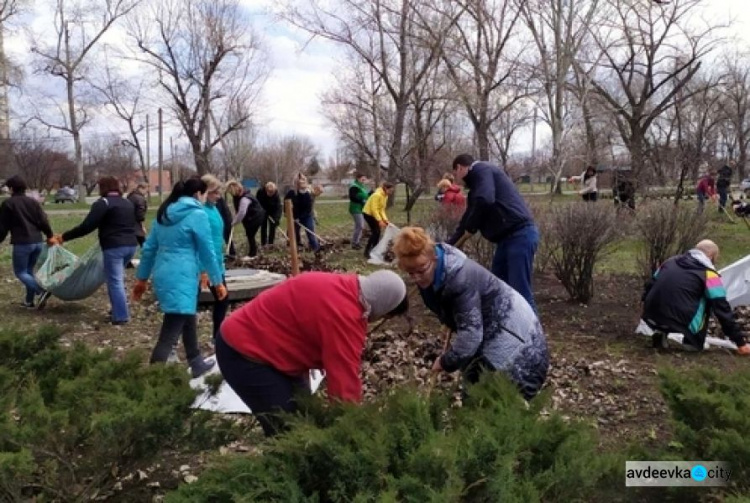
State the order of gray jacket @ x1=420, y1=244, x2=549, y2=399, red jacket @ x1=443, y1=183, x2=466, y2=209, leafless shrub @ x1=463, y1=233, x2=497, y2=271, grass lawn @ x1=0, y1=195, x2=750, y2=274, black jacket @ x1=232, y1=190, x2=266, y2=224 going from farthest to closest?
black jacket @ x1=232, y1=190, x2=266, y2=224
red jacket @ x1=443, y1=183, x2=466, y2=209
grass lawn @ x1=0, y1=195, x2=750, y2=274
leafless shrub @ x1=463, y1=233, x2=497, y2=271
gray jacket @ x1=420, y1=244, x2=549, y2=399

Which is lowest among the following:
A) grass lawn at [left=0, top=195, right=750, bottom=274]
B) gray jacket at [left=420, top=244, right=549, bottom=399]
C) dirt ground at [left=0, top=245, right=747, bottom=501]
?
dirt ground at [left=0, top=245, right=747, bottom=501]

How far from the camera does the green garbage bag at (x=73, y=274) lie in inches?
285

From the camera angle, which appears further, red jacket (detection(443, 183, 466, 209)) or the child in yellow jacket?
the child in yellow jacket

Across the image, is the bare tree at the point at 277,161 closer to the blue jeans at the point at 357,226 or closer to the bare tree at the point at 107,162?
the bare tree at the point at 107,162

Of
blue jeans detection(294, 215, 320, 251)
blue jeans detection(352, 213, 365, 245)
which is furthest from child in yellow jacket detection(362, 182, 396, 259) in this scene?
blue jeans detection(294, 215, 320, 251)

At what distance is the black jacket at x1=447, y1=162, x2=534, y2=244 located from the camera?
5.35 meters

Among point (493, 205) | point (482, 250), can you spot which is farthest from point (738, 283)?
point (493, 205)

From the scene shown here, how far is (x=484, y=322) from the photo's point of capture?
3133 millimetres

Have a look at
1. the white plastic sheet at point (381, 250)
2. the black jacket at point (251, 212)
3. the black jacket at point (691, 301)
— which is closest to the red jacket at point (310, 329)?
the black jacket at point (691, 301)

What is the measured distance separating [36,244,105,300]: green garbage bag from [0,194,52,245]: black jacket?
0.26 meters

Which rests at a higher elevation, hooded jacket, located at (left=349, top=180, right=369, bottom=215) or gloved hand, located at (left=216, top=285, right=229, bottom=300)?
hooded jacket, located at (left=349, top=180, right=369, bottom=215)

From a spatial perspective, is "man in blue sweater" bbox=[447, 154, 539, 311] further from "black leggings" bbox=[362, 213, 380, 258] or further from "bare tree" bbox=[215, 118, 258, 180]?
"bare tree" bbox=[215, 118, 258, 180]

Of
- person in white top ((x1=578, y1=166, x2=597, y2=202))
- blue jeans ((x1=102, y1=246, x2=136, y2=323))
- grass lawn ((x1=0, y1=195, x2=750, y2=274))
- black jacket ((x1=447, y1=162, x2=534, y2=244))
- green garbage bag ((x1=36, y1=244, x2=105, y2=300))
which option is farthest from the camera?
person in white top ((x1=578, y1=166, x2=597, y2=202))

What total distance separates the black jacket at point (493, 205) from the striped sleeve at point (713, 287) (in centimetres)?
148
